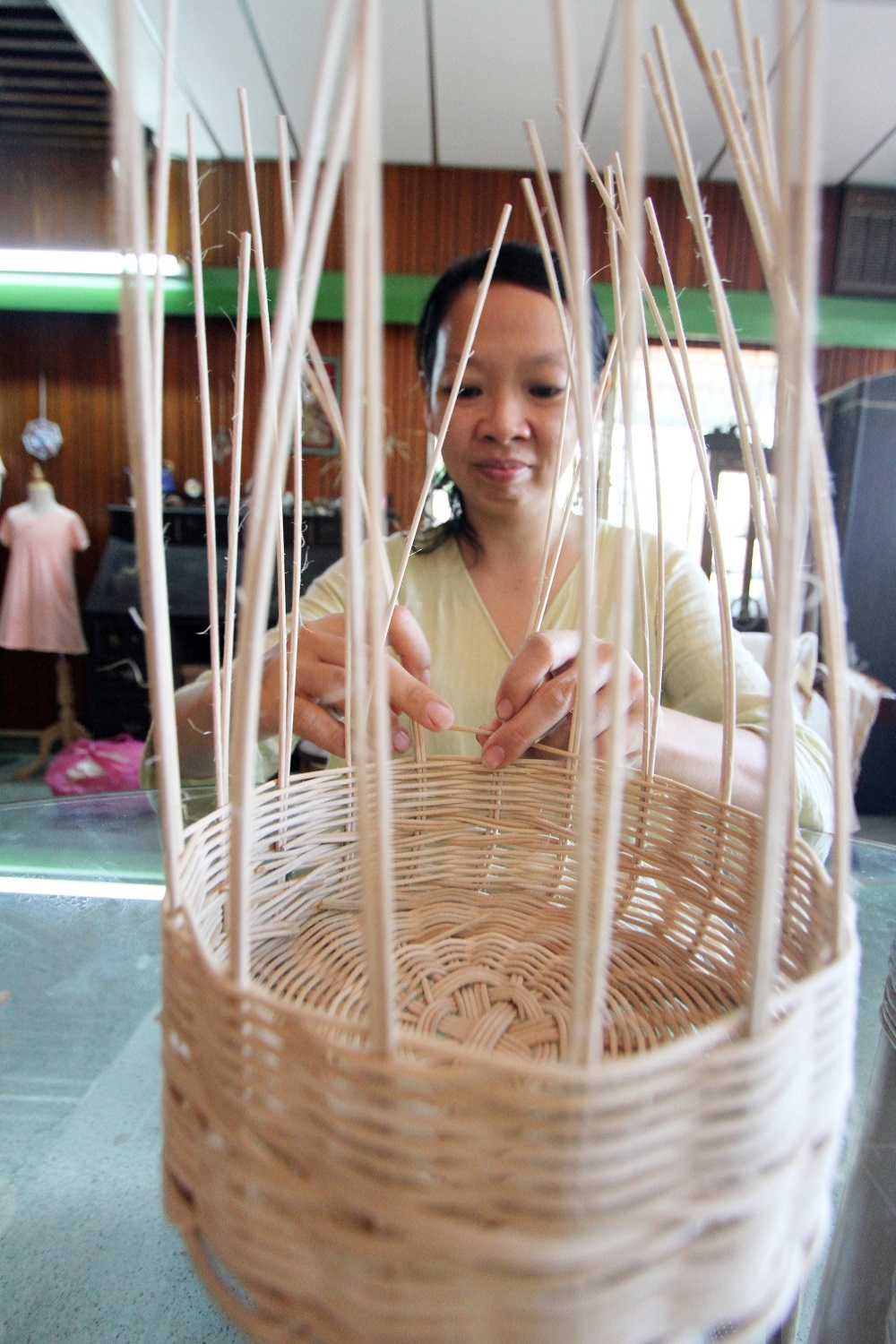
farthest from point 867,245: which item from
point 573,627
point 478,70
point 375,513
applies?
point 375,513

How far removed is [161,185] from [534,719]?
0.28 metres

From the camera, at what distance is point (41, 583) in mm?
2369

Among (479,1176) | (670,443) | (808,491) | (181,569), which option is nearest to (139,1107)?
(479,1176)

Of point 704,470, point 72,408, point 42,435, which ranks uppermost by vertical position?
point 72,408

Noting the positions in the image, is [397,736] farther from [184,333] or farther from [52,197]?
[52,197]

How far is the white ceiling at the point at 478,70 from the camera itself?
61.1 inches

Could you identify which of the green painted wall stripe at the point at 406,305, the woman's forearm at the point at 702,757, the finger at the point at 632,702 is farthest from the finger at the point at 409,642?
the green painted wall stripe at the point at 406,305

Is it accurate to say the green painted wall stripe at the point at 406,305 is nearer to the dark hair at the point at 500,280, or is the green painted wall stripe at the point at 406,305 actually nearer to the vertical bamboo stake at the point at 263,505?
the dark hair at the point at 500,280

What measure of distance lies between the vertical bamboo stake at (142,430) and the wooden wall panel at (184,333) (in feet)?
6.41

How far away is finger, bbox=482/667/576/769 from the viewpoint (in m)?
0.40

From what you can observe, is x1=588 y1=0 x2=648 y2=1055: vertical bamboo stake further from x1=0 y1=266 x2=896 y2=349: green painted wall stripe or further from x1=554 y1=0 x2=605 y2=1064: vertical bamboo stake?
x1=0 y1=266 x2=896 y2=349: green painted wall stripe

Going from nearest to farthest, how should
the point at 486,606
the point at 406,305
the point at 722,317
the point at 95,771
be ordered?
the point at 722,317
the point at 486,606
the point at 95,771
the point at 406,305

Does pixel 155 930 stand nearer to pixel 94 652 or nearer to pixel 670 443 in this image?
pixel 94 652

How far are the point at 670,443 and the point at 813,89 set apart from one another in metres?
2.21
